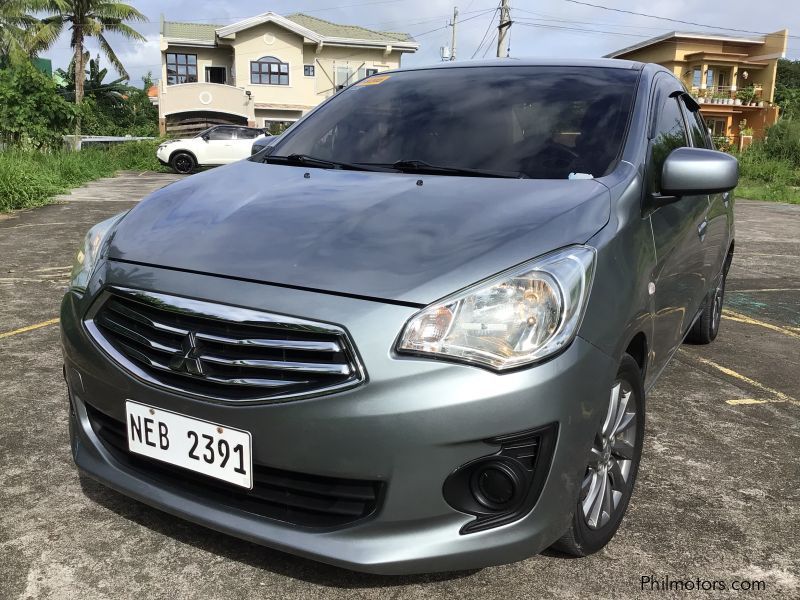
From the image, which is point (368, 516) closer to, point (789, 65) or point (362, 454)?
point (362, 454)

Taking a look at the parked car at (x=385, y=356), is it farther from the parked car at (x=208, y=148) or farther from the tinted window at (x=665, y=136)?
the parked car at (x=208, y=148)

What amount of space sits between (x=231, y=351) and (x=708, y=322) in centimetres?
341

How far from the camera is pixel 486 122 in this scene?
8.91 ft

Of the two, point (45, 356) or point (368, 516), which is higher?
point (368, 516)

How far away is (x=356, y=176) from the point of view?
2.45 metres

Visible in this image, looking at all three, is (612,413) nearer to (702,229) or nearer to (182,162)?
(702,229)

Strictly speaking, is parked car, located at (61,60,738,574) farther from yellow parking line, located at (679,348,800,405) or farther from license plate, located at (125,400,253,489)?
yellow parking line, located at (679,348,800,405)

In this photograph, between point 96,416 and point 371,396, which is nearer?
point 371,396

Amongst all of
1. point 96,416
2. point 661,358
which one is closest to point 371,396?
point 96,416

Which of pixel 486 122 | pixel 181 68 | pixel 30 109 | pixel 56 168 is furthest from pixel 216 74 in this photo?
pixel 486 122

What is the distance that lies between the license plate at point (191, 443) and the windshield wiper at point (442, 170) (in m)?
1.20

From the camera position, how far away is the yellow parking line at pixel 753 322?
484 cm

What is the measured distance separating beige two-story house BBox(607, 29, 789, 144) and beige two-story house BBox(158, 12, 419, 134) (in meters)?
16.4

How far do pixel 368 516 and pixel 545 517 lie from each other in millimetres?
428
